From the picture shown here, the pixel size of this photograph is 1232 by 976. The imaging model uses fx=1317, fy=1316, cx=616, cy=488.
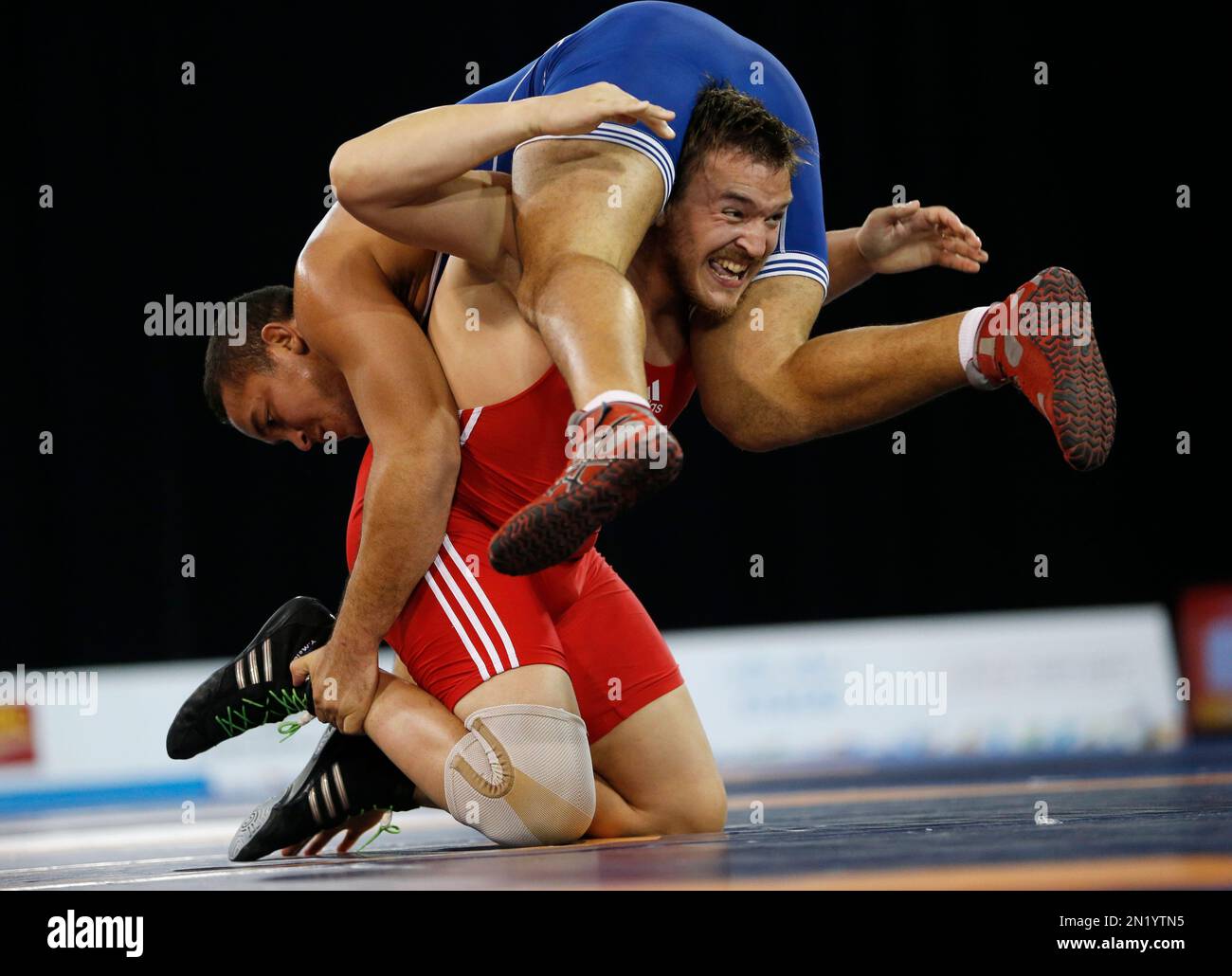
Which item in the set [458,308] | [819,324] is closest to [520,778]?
[458,308]

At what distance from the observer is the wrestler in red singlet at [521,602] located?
1.67 meters

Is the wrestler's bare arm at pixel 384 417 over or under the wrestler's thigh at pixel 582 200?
under

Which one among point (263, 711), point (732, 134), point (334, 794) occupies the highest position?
point (732, 134)

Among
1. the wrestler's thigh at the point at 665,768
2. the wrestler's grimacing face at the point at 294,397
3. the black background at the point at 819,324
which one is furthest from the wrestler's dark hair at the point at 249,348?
the black background at the point at 819,324

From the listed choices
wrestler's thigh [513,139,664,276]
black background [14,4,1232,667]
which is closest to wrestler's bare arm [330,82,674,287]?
wrestler's thigh [513,139,664,276]

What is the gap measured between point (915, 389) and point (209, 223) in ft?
10.8

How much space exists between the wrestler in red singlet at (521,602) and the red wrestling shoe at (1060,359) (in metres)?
0.48

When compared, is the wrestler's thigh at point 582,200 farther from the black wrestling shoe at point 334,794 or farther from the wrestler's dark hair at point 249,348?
the black wrestling shoe at point 334,794

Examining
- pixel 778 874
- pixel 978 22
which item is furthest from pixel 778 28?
pixel 778 874

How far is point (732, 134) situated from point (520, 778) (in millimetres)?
811

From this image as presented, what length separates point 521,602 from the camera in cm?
173

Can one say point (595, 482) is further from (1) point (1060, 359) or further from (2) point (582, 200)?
(1) point (1060, 359)

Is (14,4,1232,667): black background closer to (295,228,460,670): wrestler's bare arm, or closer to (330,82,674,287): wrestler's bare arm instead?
(295,228,460,670): wrestler's bare arm
